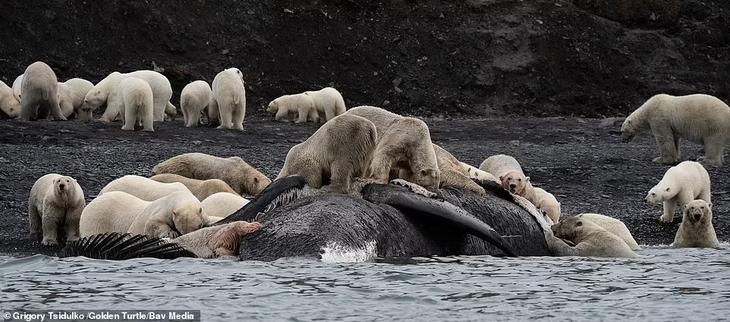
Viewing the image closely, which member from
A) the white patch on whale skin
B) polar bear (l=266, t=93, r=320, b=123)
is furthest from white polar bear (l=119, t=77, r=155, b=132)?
the white patch on whale skin

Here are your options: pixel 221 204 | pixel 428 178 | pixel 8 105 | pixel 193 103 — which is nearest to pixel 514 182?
pixel 428 178

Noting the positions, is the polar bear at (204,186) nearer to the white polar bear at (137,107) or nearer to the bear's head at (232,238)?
the bear's head at (232,238)

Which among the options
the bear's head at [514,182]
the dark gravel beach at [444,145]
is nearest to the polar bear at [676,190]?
the dark gravel beach at [444,145]

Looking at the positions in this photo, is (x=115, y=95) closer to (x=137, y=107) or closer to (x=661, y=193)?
(x=137, y=107)

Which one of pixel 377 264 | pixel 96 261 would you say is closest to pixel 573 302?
pixel 377 264

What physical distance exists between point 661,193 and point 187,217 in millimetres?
7431

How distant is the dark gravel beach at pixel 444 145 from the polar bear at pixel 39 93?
0.98m

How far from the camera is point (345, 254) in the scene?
10.8 metres

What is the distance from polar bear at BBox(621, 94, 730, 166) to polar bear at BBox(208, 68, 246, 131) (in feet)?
23.5

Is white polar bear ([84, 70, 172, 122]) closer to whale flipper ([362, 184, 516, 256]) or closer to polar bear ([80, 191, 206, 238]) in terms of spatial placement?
polar bear ([80, 191, 206, 238])

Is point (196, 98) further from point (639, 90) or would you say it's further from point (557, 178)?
point (639, 90)

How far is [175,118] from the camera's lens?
93.4ft

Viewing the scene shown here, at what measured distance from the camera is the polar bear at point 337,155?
479 inches

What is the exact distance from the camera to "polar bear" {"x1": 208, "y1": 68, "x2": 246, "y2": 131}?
80.7ft
